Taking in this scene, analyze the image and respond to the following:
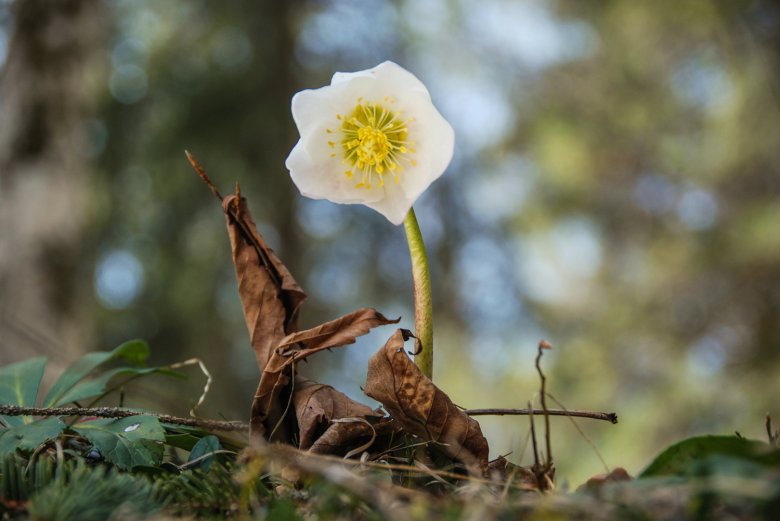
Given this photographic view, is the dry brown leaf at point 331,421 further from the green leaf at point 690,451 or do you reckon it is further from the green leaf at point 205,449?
the green leaf at point 690,451

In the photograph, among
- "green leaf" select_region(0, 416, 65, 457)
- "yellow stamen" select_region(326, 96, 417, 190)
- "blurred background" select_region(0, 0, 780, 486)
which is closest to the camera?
"green leaf" select_region(0, 416, 65, 457)

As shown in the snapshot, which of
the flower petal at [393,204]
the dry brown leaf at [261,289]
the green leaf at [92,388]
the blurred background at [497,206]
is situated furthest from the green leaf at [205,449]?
the blurred background at [497,206]

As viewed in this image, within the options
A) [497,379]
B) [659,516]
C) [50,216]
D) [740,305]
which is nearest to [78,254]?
[50,216]

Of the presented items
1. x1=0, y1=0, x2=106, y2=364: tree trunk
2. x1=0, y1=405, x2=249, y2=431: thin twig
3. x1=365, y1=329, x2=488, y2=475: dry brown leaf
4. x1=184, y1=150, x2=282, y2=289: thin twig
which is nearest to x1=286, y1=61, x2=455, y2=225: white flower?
x1=184, y1=150, x2=282, y2=289: thin twig

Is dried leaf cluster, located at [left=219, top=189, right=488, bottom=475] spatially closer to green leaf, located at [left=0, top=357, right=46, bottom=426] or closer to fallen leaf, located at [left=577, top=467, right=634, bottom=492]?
fallen leaf, located at [left=577, top=467, right=634, bottom=492]

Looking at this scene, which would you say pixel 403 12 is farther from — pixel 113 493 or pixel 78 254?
pixel 113 493
